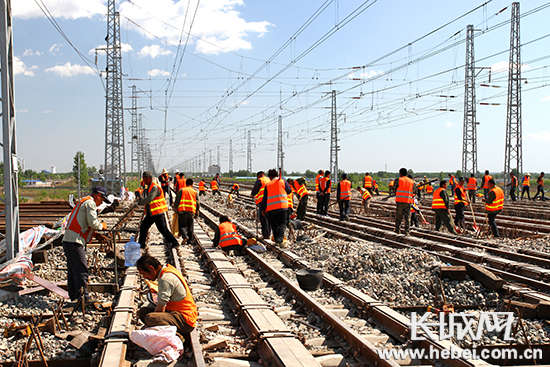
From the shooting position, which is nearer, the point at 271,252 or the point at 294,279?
the point at 294,279

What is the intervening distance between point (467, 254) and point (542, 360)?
5361 millimetres

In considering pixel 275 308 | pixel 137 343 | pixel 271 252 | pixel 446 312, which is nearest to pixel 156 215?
pixel 271 252

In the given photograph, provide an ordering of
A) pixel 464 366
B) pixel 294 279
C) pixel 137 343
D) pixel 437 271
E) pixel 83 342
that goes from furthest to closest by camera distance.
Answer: pixel 294 279
pixel 437 271
pixel 83 342
pixel 137 343
pixel 464 366

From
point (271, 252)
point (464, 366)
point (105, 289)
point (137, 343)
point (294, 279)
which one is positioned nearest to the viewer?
point (464, 366)

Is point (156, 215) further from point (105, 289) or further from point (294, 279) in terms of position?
point (294, 279)

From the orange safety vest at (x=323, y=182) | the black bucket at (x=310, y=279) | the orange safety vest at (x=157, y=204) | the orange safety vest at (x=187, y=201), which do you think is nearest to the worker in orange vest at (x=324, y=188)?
the orange safety vest at (x=323, y=182)

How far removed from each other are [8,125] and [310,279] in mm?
5769

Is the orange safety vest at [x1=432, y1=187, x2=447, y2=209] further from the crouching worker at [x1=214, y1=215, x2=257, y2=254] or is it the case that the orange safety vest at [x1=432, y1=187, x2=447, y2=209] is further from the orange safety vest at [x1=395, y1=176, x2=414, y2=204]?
the crouching worker at [x1=214, y1=215, x2=257, y2=254]

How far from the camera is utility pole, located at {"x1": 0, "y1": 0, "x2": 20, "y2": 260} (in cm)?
762

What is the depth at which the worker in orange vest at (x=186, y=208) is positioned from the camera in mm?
11492

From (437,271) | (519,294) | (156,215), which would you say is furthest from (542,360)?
(156,215)

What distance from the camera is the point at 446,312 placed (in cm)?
584

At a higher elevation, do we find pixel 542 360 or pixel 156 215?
pixel 156 215

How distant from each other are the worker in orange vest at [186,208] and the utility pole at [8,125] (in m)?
4.20
